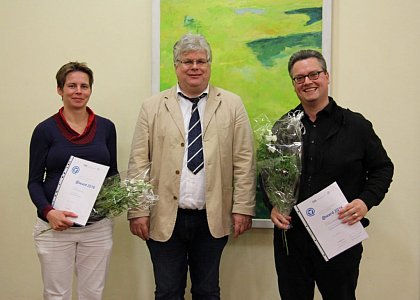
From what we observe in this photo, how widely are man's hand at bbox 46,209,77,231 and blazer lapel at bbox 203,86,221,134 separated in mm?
766

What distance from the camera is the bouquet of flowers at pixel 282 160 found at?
1.83 meters

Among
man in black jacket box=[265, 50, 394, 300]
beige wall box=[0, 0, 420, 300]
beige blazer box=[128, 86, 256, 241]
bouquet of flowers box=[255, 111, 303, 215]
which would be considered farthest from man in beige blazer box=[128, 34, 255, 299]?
beige wall box=[0, 0, 420, 300]

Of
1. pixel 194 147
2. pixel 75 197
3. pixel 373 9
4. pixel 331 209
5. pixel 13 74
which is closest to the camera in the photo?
pixel 331 209

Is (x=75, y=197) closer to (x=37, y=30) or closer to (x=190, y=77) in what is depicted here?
(x=190, y=77)

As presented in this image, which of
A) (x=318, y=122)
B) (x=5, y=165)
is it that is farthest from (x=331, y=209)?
(x=5, y=165)

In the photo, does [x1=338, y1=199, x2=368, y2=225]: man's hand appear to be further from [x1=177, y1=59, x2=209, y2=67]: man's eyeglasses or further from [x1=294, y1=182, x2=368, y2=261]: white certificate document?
[x1=177, y1=59, x2=209, y2=67]: man's eyeglasses

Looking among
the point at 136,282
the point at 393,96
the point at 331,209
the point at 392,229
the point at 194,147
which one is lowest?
the point at 136,282

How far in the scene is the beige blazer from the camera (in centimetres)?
204

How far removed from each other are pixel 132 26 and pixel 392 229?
6.49 ft

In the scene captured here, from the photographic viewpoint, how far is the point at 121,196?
6.39 ft

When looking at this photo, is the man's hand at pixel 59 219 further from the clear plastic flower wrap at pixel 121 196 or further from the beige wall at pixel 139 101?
the beige wall at pixel 139 101

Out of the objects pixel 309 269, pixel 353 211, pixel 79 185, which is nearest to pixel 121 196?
pixel 79 185

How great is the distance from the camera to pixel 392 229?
2.45 m

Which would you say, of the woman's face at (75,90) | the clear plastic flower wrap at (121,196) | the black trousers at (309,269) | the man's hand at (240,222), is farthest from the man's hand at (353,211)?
the woman's face at (75,90)
